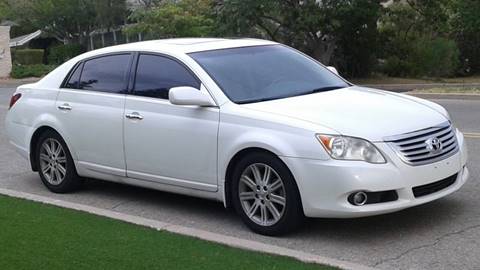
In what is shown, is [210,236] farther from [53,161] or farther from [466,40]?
[466,40]

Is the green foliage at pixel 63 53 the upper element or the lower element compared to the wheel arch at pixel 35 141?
lower

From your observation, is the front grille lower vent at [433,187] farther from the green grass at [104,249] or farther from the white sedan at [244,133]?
the green grass at [104,249]

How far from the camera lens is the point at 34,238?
5727 millimetres

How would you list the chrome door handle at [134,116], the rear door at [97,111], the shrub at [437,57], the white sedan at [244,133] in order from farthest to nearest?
the shrub at [437,57]
the rear door at [97,111]
the chrome door handle at [134,116]
the white sedan at [244,133]

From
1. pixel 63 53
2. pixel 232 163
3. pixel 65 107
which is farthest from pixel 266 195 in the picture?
pixel 63 53

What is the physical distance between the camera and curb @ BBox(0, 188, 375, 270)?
16.5 ft

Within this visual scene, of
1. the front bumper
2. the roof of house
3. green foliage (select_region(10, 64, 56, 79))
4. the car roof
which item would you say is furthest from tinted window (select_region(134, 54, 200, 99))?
the roof of house

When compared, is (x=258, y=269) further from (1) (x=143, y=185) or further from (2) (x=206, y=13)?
(2) (x=206, y=13)

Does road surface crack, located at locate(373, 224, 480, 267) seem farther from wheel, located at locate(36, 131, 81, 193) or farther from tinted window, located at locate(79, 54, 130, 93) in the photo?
wheel, located at locate(36, 131, 81, 193)

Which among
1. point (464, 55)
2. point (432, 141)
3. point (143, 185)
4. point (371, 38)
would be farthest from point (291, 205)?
point (464, 55)

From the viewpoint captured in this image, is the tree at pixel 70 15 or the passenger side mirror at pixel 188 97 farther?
the tree at pixel 70 15

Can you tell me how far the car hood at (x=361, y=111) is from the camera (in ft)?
18.1

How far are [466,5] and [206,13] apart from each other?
1099cm

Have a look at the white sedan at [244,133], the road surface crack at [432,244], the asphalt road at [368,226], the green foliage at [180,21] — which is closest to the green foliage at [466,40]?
the green foliage at [180,21]
